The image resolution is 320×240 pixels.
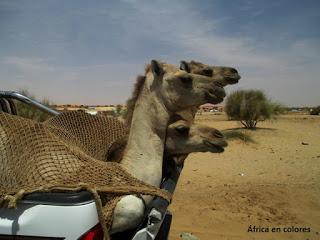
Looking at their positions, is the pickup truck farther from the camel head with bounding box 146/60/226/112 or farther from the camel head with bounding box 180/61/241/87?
the camel head with bounding box 180/61/241/87

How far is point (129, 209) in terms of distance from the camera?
2.58 meters

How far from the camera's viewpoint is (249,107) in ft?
87.6

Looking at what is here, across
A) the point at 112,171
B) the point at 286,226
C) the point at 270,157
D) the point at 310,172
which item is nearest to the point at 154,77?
the point at 112,171

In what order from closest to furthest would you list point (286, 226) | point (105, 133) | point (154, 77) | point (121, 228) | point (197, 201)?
point (121, 228) < point (154, 77) < point (105, 133) < point (286, 226) < point (197, 201)

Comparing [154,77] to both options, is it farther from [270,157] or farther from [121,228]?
[270,157]

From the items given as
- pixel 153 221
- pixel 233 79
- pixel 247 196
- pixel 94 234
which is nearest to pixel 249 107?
pixel 247 196

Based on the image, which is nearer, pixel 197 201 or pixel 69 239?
pixel 69 239

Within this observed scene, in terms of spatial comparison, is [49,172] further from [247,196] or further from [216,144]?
[247,196]

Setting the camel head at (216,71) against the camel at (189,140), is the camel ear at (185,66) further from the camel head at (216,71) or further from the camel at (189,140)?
the camel at (189,140)

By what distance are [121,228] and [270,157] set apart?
13234 millimetres

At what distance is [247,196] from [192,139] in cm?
506

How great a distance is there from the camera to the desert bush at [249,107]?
2648cm

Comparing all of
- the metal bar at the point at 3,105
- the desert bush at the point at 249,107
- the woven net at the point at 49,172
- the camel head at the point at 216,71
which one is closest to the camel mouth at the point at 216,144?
the camel head at the point at 216,71

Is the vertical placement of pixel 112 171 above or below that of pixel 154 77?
below
